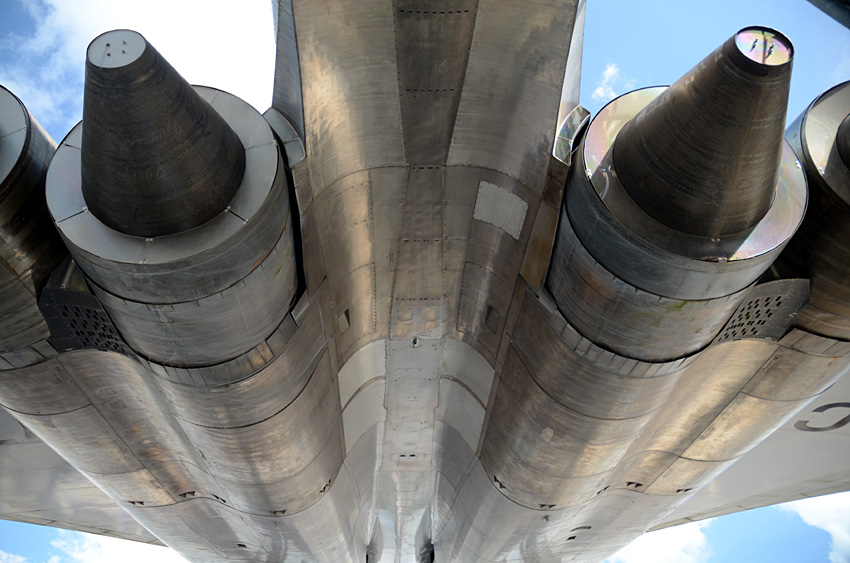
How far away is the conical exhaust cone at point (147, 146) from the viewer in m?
4.46

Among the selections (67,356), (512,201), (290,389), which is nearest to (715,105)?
(512,201)

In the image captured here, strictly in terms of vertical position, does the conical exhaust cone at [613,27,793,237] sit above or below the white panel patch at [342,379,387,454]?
below

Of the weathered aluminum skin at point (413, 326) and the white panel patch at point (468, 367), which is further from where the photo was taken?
the white panel patch at point (468, 367)

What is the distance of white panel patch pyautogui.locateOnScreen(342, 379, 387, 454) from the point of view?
353 inches

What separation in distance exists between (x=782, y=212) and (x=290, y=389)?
4804 mm

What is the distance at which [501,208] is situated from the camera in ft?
23.0

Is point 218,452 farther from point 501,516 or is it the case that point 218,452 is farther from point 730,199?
point 730,199

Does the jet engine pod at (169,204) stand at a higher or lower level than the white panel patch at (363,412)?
lower

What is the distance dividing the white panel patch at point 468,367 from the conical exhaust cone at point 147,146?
4.31 meters

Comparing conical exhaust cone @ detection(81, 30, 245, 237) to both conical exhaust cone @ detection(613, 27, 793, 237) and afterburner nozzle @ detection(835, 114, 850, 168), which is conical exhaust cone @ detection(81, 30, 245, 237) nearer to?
conical exhaust cone @ detection(613, 27, 793, 237)

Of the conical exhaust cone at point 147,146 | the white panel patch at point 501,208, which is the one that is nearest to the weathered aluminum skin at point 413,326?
the white panel patch at point 501,208

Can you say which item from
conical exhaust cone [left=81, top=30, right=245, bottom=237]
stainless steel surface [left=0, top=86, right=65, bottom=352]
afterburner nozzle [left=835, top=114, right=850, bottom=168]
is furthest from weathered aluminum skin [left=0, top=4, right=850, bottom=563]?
afterburner nozzle [left=835, top=114, right=850, bottom=168]

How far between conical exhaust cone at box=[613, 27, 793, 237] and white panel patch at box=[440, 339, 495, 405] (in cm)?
385

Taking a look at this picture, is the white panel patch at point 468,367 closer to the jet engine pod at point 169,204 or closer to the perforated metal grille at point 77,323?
the jet engine pod at point 169,204
